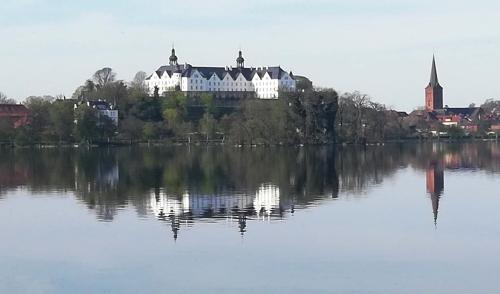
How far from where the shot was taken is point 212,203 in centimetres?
2838

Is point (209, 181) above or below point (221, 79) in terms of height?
below

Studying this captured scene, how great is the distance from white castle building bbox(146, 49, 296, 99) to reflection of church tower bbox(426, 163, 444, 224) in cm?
7640

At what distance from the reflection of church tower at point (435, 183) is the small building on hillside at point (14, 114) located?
55.2 m

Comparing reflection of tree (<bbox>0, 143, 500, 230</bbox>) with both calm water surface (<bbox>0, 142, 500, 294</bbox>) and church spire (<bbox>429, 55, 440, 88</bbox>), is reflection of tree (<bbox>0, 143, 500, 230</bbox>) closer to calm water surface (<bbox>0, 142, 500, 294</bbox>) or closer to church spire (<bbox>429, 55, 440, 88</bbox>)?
calm water surface (<bbox>0, 142, 500, 294</bbox>)

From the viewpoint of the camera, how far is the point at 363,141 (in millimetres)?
87000

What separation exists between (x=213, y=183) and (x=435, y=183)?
911 cm

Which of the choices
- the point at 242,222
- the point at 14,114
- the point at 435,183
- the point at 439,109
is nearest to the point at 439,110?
the point at 439,109

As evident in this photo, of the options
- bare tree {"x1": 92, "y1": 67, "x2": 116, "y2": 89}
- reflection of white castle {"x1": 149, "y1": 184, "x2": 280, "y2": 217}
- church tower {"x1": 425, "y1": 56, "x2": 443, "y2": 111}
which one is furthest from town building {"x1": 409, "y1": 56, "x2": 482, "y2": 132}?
reflection of white castle {"x1": 149, "y1": 184, "x2": 280, "y2": 217}

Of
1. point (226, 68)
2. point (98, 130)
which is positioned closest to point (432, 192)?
point (98, 130)

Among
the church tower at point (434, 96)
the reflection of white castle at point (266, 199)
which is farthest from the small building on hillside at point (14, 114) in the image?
the church tower at point (434, 96)

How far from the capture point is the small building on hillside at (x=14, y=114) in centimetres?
9281

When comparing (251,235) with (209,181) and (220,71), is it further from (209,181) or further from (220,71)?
(220,71)

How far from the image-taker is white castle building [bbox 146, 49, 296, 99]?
124062 mm

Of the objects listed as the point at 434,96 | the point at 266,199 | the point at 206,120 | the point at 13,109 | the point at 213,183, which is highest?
the point at 434,96
